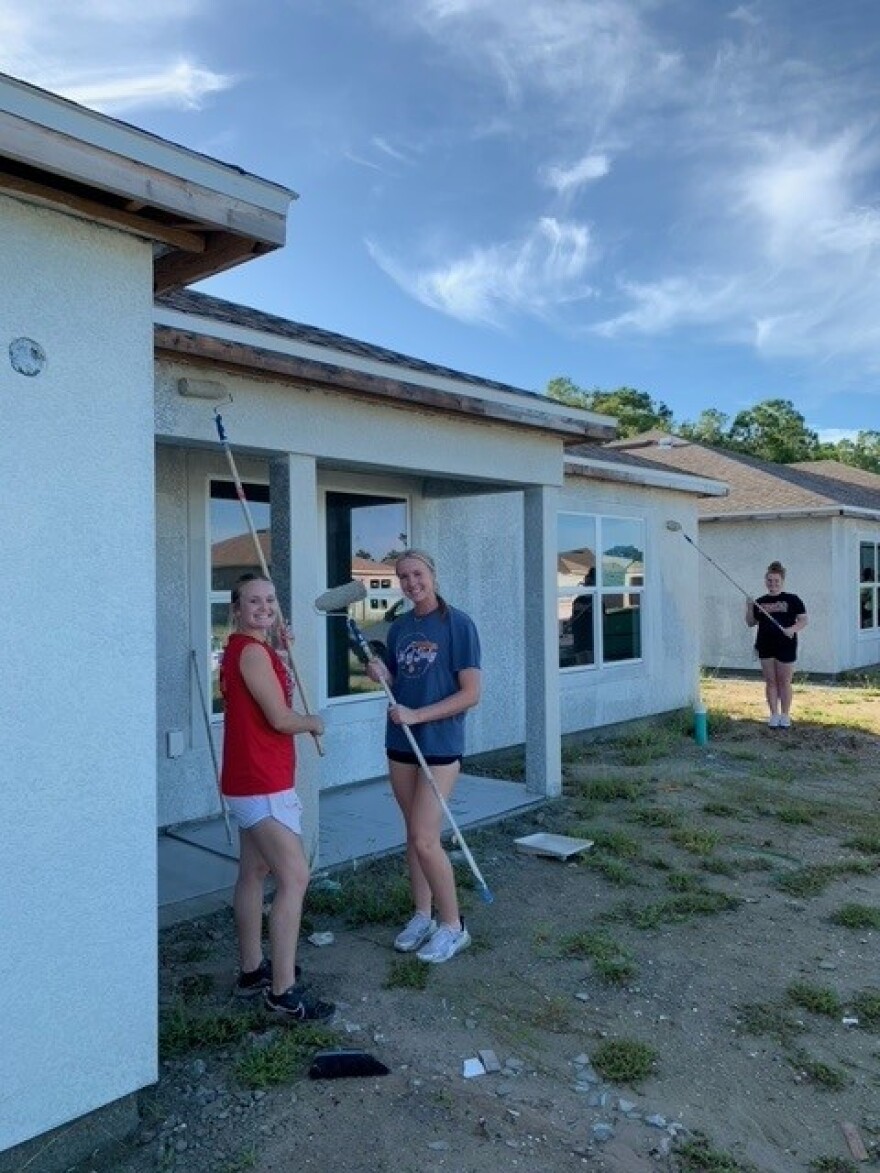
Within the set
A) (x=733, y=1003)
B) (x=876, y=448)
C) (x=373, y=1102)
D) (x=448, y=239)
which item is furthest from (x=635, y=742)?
(x=876, y=448)

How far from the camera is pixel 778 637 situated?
10.1m

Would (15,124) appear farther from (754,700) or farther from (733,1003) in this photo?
(754,700)

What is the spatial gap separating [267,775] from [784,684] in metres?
8.62

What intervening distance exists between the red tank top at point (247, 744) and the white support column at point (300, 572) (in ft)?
4.36

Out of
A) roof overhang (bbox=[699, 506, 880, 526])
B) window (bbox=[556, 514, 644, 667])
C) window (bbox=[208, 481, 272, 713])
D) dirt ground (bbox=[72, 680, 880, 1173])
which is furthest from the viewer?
roof overhang (bbox=[699, 506, 880, 526])

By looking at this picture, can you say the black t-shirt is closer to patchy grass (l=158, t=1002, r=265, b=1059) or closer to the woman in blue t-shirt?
the woman in blue t-shirt

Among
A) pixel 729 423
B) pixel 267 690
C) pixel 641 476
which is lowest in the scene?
pixel 267 690

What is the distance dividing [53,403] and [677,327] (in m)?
31.8

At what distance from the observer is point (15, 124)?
2361 millimetres

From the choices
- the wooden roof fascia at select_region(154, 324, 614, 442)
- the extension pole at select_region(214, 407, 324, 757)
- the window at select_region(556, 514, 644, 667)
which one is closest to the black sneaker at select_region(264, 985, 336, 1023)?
the extension pole at select_region(214, 407, 324, 757)

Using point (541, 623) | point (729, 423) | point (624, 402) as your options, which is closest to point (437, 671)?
point (541, 623)

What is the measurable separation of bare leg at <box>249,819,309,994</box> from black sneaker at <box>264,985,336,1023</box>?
19 cm

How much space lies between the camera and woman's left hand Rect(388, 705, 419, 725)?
3.83 meters

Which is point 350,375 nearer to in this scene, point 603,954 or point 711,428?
point 603,954
